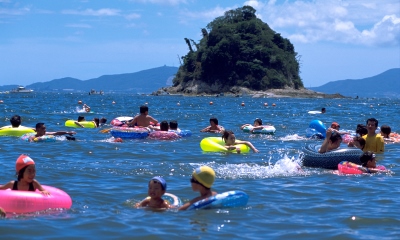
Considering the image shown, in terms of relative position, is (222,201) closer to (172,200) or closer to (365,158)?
(172,200)

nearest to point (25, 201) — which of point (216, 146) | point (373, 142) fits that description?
point (216, 146)

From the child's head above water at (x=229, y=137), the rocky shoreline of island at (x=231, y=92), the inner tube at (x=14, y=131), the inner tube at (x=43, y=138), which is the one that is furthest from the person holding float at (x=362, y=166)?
the rocky shoreline of island at (x=231, y=92)

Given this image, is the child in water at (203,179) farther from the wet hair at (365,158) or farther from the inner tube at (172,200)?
the wet hair at (365,158)

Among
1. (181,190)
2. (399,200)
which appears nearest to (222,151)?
(181,190)

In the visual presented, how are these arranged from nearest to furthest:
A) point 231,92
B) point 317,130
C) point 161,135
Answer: point 161,135, point 317,130, point 231,92

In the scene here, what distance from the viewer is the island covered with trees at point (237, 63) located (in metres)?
85.2

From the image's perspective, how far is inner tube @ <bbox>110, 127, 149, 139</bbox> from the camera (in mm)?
17297

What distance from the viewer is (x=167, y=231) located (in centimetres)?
703

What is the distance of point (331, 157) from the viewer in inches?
458

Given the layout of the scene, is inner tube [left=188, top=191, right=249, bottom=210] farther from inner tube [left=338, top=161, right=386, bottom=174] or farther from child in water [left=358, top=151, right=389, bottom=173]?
child in water [left=358, top=151, right=389, bottom=173]

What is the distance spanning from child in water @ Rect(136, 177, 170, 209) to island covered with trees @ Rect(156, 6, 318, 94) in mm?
76176

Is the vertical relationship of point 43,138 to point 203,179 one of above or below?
below

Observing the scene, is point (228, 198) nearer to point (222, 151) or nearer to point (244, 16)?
point (222, 151)

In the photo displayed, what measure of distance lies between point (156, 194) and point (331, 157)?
4696 millimetres
